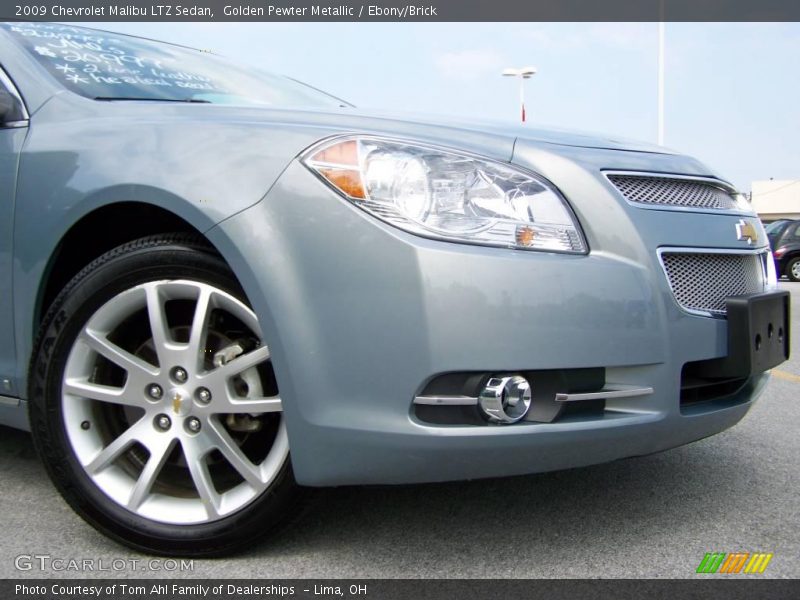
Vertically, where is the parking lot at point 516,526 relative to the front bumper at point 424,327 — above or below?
below

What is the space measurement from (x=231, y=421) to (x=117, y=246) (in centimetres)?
66

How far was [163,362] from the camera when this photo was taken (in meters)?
2.12

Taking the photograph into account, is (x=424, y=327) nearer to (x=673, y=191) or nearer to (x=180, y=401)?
(x=180, y=401)

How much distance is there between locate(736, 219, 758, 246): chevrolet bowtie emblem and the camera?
92.5 inches

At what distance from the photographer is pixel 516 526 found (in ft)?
7.57

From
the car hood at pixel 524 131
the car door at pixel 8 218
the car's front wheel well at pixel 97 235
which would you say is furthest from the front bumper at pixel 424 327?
the car door at pixel 8 218

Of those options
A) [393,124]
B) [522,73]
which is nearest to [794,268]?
[522,73]

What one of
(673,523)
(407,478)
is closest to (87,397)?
(407,478)

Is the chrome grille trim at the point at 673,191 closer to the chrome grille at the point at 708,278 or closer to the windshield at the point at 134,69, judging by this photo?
the chrome grille at the point at 708,278

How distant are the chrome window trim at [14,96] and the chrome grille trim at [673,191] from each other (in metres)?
1.76

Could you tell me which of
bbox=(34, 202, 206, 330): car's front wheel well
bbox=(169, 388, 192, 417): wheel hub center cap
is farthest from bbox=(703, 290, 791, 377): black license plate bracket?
bbox=(34, 202, 206, 330): car's front wheel well

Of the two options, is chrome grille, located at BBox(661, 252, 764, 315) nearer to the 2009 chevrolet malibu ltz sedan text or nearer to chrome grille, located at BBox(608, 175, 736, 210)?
the 2009 chevrolet malibu ltz sedan text

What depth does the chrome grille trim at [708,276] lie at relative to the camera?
2.08 m
